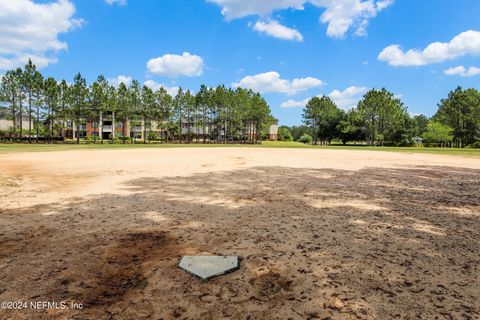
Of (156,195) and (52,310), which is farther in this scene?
(156,195)

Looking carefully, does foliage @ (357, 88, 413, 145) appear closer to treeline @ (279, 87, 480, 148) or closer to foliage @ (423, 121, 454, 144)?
treeline @ (279, 87, 480, 148)

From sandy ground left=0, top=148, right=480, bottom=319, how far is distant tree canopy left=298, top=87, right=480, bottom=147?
67.1 metres

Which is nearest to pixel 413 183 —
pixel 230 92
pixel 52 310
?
pixel 52 310

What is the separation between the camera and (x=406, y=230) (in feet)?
16.7

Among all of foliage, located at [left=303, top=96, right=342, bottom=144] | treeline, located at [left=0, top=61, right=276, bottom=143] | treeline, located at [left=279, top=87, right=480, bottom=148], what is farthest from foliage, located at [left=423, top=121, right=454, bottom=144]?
treeline, located at [left=0, top=61, right=276, bottom=143]

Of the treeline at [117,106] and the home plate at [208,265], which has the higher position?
the treeline at [117,106]

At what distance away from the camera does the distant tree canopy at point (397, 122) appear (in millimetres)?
67188

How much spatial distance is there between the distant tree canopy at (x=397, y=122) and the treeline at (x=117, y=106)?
66.2 ft

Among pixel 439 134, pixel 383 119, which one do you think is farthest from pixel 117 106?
pixel 439 134

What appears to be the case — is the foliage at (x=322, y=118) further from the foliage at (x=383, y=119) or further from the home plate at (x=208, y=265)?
the home plate at (x=208, y=265)

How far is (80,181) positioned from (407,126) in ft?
253

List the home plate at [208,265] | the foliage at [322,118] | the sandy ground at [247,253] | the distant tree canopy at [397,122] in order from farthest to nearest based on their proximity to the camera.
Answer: the foliage at [322,118], the distant tree canopy at [397,122], the home plate at [208,265], the sandy ground at [247,253]

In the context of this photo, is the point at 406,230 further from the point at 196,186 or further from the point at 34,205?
the point at 34,205

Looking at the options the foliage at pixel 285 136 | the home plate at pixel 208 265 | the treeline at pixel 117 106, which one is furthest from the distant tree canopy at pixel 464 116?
the home plate at pixel 208 265
